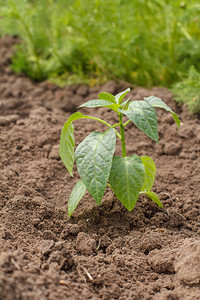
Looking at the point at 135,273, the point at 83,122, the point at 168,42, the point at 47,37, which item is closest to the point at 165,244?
the point at 135,273

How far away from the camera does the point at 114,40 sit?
11.7ft

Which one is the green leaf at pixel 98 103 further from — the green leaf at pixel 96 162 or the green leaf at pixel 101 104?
the green leaf at pixel 96 162

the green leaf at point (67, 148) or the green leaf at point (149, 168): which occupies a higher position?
the green leaf at point (67, 148)

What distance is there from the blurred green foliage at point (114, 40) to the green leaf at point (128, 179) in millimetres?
1841

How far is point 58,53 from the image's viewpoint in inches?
159

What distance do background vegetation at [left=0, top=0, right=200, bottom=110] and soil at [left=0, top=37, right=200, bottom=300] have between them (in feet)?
1.60

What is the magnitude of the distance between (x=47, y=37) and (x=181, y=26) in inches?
65.2

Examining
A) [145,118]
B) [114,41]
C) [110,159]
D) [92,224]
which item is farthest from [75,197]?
[114,41]

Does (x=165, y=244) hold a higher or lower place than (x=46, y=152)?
lower

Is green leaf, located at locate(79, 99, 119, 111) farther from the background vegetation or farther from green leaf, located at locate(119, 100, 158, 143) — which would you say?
the background vegetation

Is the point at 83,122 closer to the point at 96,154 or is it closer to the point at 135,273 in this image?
the point at 96,154

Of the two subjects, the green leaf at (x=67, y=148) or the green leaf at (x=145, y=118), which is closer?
the green leaf at (x=145, y=118)

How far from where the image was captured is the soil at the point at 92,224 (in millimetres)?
1657

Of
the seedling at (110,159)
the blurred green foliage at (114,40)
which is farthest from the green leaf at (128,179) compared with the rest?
the blurred green foliage at (114,40)
